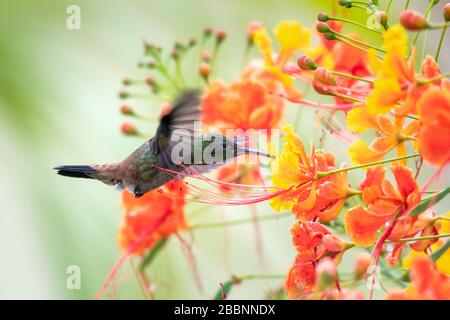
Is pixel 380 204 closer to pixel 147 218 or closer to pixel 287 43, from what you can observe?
pixel 287 43

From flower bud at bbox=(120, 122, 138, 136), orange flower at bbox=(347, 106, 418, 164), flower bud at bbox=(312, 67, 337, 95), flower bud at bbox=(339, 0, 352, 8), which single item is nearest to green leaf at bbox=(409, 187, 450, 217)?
orange flower at bbox=(347, 106, 418, 164)

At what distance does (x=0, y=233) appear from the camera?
2520mm

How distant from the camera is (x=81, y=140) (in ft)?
8.41

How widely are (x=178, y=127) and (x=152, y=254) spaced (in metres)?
0.38

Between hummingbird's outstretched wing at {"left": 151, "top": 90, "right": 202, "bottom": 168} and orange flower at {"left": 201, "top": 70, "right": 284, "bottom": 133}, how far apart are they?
169 mm

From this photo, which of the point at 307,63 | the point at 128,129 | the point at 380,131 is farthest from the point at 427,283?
the point at 128,129

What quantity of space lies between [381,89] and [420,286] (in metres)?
0.26

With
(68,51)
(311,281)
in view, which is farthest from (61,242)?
(311,281)

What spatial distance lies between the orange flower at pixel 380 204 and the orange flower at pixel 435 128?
135 millimetres

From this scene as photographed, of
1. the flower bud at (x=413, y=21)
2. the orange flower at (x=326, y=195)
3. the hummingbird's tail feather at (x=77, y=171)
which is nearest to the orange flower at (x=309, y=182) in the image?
the orange flower at (x=326, y=195)

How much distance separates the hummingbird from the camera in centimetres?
125

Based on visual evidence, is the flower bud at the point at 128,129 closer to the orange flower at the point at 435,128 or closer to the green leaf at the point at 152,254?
the green leaf at the point at 152,254

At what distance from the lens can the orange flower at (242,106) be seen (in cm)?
142

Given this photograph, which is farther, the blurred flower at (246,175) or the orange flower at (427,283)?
the blurred flower at (246,175)
